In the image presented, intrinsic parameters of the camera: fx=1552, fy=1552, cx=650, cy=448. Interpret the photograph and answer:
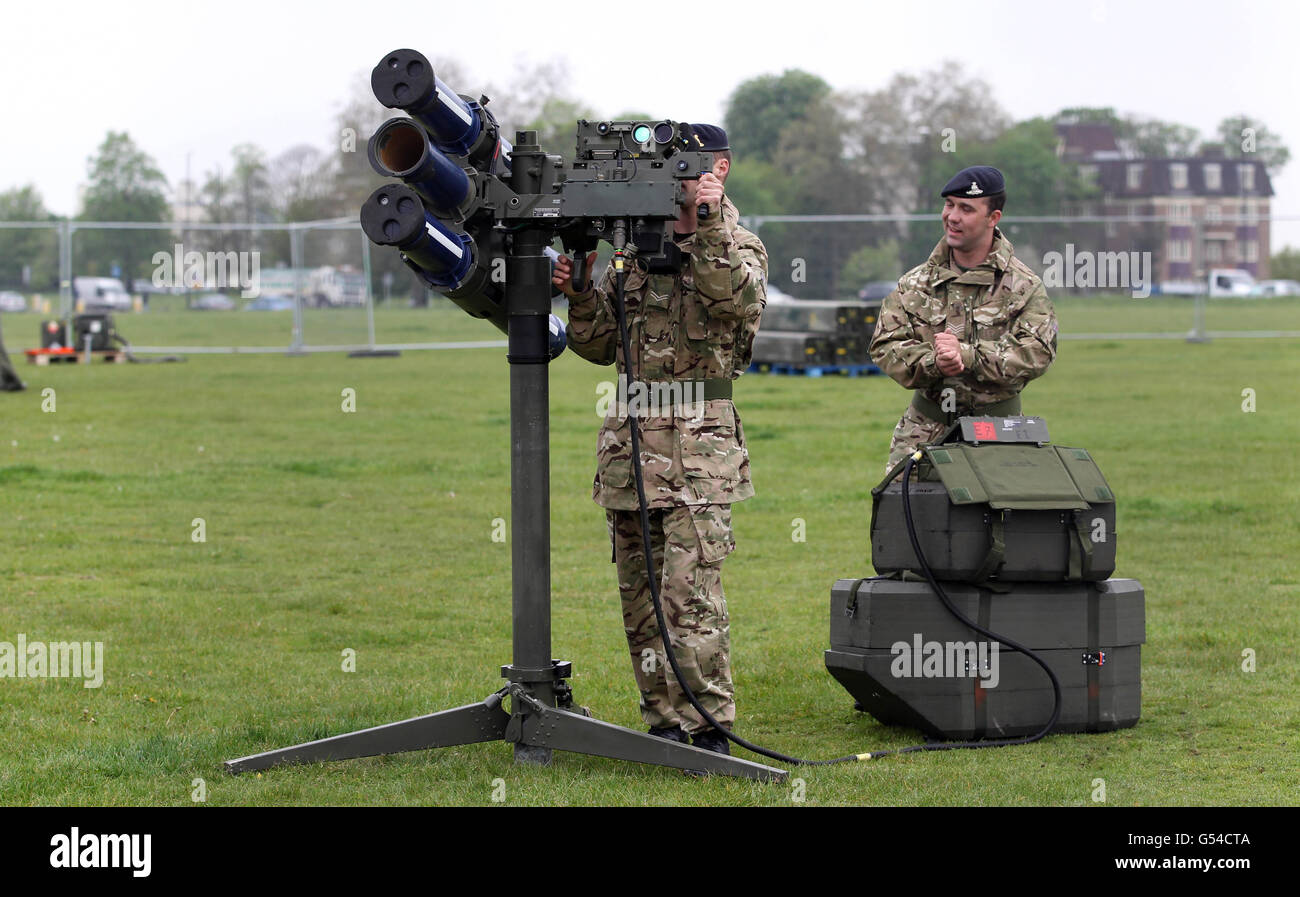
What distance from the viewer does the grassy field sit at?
561 cm

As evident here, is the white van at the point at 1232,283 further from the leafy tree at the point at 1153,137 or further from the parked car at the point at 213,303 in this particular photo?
the leafy tree at the point at 1153,137

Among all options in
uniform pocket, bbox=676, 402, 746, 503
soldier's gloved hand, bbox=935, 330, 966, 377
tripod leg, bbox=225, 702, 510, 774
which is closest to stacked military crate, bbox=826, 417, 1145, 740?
soldier's gloved hand, bbox=935, 330, 966, 377

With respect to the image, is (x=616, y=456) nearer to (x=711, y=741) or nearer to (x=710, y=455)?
(x=710, y=455)

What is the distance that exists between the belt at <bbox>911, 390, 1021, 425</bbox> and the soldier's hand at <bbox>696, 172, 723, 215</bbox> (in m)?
1.87

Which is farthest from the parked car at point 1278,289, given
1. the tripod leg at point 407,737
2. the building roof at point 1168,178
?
the tripod leg at point 407,737

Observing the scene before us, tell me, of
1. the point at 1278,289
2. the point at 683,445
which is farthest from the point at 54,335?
the point at 1278,289

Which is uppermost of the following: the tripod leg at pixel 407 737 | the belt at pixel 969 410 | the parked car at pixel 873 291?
the parked car at pixel 873 291

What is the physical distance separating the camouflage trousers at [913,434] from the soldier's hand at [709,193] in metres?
1.92

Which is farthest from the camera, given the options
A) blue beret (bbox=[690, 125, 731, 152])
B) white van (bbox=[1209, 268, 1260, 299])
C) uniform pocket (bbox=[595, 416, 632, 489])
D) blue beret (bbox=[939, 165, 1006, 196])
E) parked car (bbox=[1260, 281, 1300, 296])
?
parked car (bbox=[1260, 281, 1300, 296])

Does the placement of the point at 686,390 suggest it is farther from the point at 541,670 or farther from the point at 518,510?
the point at 541,670

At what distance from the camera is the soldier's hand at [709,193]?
5.37 metres

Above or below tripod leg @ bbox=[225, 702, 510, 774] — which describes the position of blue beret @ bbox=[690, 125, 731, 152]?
above

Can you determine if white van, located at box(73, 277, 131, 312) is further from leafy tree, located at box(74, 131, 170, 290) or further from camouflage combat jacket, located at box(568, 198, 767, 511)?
leafy tree, located at box(74, 131, 170, 290)

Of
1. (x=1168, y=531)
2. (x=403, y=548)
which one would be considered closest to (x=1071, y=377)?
(x=1168, y=531)
